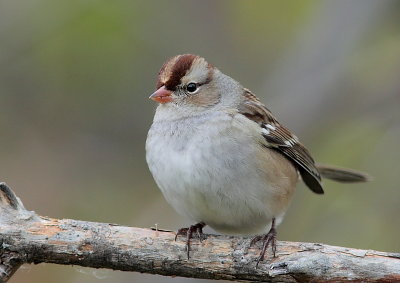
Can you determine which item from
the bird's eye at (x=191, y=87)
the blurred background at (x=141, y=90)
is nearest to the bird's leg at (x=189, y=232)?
the bird's eye at (x=191, y=87)

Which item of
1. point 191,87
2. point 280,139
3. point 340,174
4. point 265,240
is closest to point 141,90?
point 340,174

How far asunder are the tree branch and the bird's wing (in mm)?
785

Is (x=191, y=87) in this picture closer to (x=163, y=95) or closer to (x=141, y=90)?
(x=163, y=95)

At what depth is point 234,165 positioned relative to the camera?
377 cm

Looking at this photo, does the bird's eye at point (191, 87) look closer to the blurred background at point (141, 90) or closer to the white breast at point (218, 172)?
the white breast at point (218, 172)

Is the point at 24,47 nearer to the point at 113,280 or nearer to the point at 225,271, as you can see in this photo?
the point at 113,280

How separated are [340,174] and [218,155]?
4.64 feet

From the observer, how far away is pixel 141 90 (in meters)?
6.09

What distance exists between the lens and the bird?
12.3ft

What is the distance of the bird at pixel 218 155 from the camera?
12.3ft

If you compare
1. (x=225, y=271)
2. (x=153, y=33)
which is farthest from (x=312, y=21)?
(x=225, y=271)

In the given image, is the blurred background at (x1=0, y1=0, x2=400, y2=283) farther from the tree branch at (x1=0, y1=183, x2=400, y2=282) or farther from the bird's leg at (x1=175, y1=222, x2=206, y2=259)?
the tree branch at (x1=0, y1=183, x2=400, y2=282)

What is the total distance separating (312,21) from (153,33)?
1198 millimetres

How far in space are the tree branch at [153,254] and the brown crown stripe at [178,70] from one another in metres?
0.86
